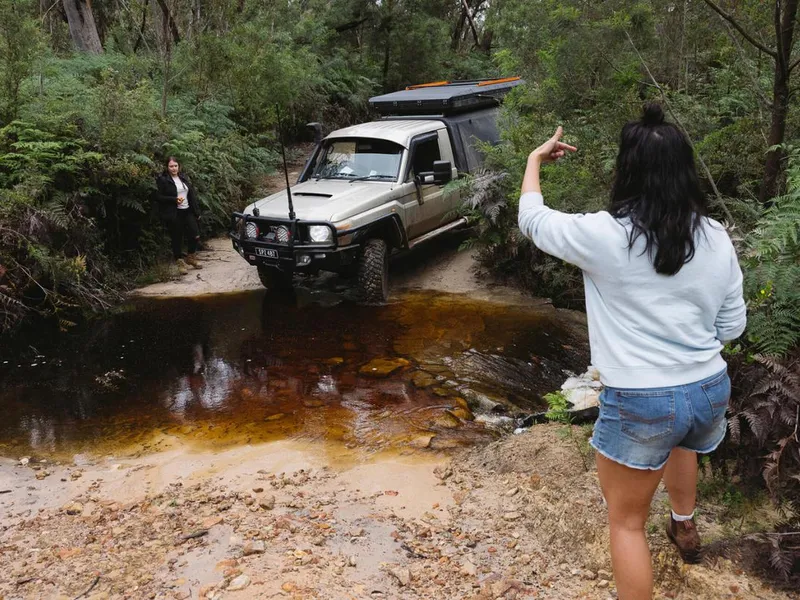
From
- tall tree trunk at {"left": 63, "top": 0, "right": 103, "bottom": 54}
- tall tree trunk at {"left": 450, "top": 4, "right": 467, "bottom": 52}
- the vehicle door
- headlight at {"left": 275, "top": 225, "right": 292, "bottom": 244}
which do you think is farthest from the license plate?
tall tree trunk at {"left": 450, "top": 4, "right": 467, "bottom": 52}

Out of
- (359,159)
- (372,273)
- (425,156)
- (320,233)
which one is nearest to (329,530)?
(320,233)

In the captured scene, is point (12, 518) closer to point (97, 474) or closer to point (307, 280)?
point (97, 474)

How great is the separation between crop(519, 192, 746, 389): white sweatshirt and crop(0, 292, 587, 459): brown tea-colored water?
2867mm

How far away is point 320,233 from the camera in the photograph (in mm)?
7848

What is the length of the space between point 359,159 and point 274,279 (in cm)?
199

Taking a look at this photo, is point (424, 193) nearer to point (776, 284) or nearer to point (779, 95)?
point (779, 95)

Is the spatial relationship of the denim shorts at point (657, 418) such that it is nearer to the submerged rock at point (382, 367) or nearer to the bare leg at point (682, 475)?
the bare leg at point (682, 475)

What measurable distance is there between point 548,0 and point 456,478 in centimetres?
537

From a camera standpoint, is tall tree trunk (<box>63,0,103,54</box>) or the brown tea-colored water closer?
the brown tea-colored water

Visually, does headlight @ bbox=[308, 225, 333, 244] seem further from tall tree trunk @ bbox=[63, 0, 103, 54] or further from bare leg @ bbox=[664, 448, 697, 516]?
tall tree trunk @ bbox=[63, 0, 103, 54]

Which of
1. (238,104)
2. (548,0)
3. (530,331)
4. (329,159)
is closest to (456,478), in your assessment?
(530,331)

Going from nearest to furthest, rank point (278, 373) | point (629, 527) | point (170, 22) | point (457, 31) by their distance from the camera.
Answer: point (629, 527) → point (278, 373) → point (170, 22) → point (457, 31)

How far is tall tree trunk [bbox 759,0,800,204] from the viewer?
4719 mm

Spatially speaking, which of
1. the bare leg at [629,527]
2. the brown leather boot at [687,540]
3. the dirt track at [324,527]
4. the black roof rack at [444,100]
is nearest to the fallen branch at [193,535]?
the dirt track at [324,527]
